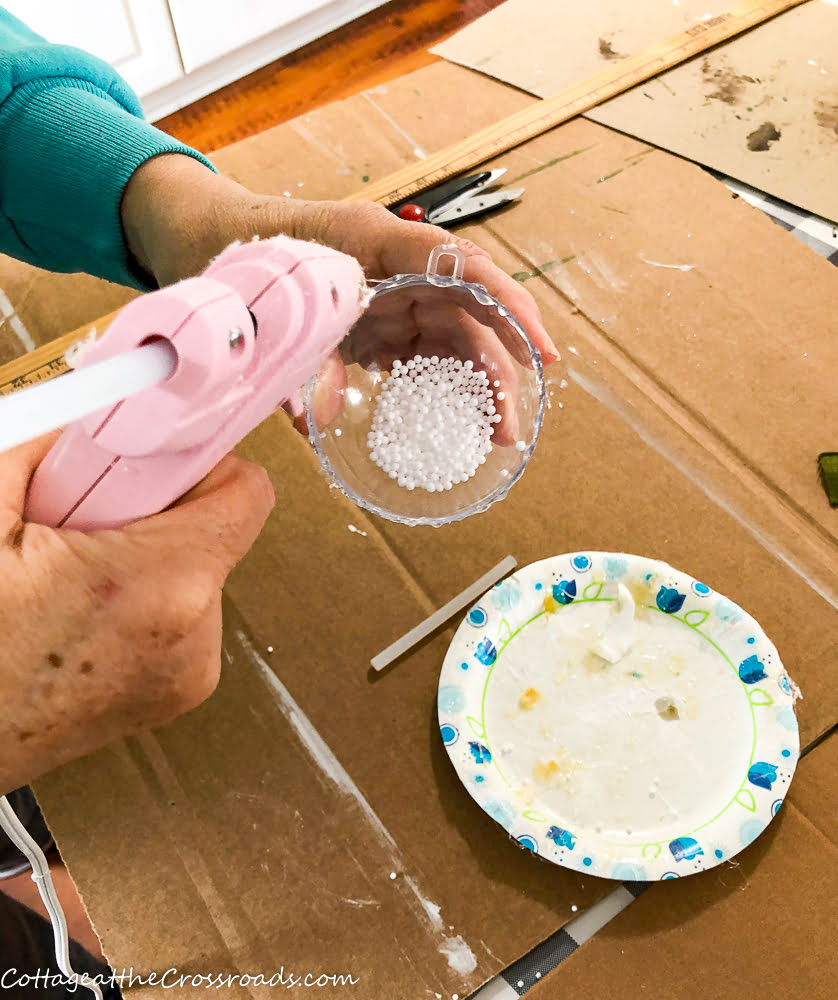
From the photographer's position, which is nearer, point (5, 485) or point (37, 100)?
point (5, 485)

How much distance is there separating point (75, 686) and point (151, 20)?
122 centimetres

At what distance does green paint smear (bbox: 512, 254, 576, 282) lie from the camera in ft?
2.54

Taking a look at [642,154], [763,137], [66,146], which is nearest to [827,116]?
[763,137]

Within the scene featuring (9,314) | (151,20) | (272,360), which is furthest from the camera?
(151,20)

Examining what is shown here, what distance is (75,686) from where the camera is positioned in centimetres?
32

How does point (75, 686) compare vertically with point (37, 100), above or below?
below

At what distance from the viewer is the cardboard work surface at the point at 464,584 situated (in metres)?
0.51

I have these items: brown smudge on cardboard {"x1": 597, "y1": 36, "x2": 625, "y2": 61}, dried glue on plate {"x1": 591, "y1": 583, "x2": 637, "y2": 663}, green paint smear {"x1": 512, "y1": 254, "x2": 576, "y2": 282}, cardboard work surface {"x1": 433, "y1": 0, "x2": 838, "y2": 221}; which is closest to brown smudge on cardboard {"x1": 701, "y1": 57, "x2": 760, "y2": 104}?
cardboard work surface {"x1": 433, "y1": 0, "x2": 838, "y2": 221}

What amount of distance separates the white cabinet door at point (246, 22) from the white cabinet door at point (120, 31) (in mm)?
24

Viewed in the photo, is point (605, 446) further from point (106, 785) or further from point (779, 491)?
point (106, 785)

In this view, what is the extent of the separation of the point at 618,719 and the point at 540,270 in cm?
46

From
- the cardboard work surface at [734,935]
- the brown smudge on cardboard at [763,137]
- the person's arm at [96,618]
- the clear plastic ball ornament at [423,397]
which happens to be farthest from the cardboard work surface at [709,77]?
the person's arm at [96,618]

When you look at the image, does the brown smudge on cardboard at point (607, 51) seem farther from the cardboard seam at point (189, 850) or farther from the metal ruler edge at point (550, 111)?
the cardboard seam at point (189, 850)

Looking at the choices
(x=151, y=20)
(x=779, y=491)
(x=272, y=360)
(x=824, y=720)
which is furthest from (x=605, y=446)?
(x=151, y=20)
